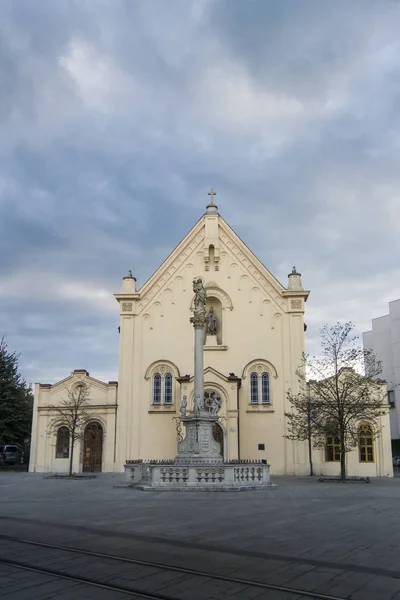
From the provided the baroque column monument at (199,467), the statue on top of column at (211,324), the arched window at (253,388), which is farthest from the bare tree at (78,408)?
the baroque column monument at (199,467)

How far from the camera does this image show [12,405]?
45.6 meters

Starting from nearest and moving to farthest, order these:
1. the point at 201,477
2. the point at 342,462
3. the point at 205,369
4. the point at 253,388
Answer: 1. the point at 201,477
2. the point at 342,462
3. the point at 205,369
4. the point at 253,388

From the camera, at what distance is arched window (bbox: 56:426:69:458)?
124 ft

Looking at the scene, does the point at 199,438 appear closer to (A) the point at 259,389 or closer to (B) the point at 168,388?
(A) the point at 259,389

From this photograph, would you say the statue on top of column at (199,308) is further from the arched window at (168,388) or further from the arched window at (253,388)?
the arched window at (168,388)

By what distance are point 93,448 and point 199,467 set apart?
17825mm

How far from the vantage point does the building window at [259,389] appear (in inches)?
1421

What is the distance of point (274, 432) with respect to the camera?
35469mm

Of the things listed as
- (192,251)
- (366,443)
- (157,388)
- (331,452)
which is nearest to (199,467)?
(157,388)

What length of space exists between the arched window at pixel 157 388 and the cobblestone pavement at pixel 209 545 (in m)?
18.5

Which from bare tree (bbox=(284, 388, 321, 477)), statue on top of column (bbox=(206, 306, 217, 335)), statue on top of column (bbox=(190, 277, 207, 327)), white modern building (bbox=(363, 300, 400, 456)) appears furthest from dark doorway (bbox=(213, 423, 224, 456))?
white modern building (bbox=(363, 300, 400, 456))

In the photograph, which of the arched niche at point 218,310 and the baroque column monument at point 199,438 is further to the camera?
the arched niche at point 218,310

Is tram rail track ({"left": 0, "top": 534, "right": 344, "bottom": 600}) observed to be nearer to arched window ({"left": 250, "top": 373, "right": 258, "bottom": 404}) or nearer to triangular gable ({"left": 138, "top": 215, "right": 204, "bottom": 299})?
arched window ({"left": 250, "top": 373, "right": 258, "bottom": 404})

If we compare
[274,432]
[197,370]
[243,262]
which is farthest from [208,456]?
[243,262]
